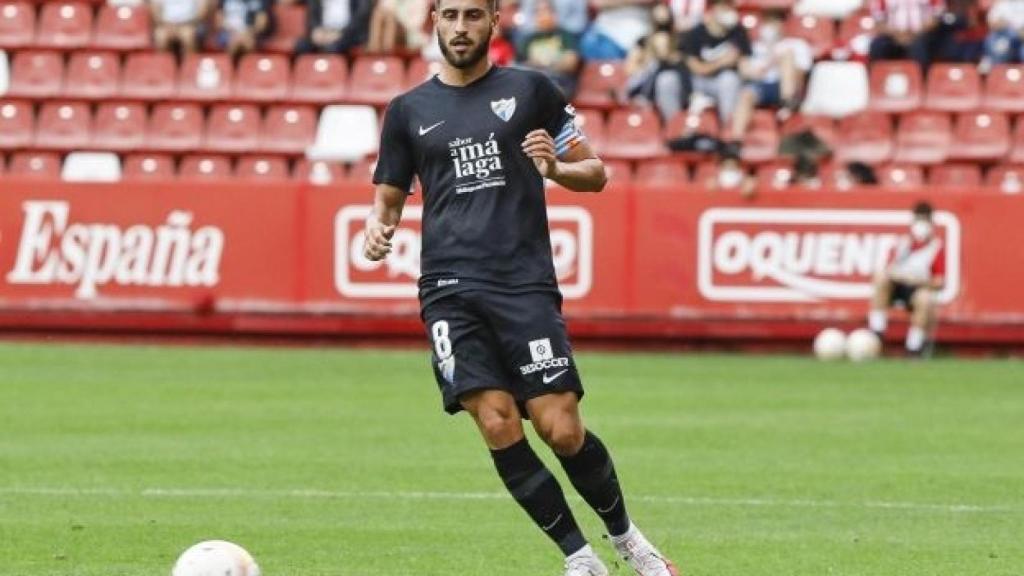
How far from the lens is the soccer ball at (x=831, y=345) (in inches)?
899

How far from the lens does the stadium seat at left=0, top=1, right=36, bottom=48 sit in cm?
2830

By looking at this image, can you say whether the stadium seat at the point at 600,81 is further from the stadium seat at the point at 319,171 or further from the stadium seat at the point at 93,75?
the stadium seat at the point at 93,75

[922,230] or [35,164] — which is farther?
[35,164]

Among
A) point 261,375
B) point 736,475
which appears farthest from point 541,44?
point 736,475

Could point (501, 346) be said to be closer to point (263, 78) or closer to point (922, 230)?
point (922, 230)

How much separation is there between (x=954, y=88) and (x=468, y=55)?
18.3 metres

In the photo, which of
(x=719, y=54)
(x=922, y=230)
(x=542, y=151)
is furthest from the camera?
(x=719, y=54)

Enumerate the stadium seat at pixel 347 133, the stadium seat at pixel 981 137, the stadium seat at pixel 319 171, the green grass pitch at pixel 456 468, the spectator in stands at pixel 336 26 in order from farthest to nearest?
the spectator in stands at pixel 336 26 < the stadium seat at pixel 347 133 < the stadium seat at pixel 981 137 < the stadium seat at pixel 319 171 < the green grass pitch at pixel 456 468

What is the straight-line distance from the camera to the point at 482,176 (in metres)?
8.63

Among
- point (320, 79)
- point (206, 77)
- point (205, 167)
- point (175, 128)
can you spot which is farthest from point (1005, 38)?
point (175, 128)

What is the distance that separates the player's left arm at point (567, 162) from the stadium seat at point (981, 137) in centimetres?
1722

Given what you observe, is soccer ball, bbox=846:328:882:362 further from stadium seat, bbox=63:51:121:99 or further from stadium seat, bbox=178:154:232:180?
stadium seat, bbox=63:51:121:99

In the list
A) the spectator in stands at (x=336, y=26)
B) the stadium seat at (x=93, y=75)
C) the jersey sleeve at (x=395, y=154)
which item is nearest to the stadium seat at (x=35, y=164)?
the stadium seat at (x=93, y=75)

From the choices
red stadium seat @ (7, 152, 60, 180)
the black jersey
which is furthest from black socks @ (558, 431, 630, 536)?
red stadium seat @ (7, 152, 60, 180)
